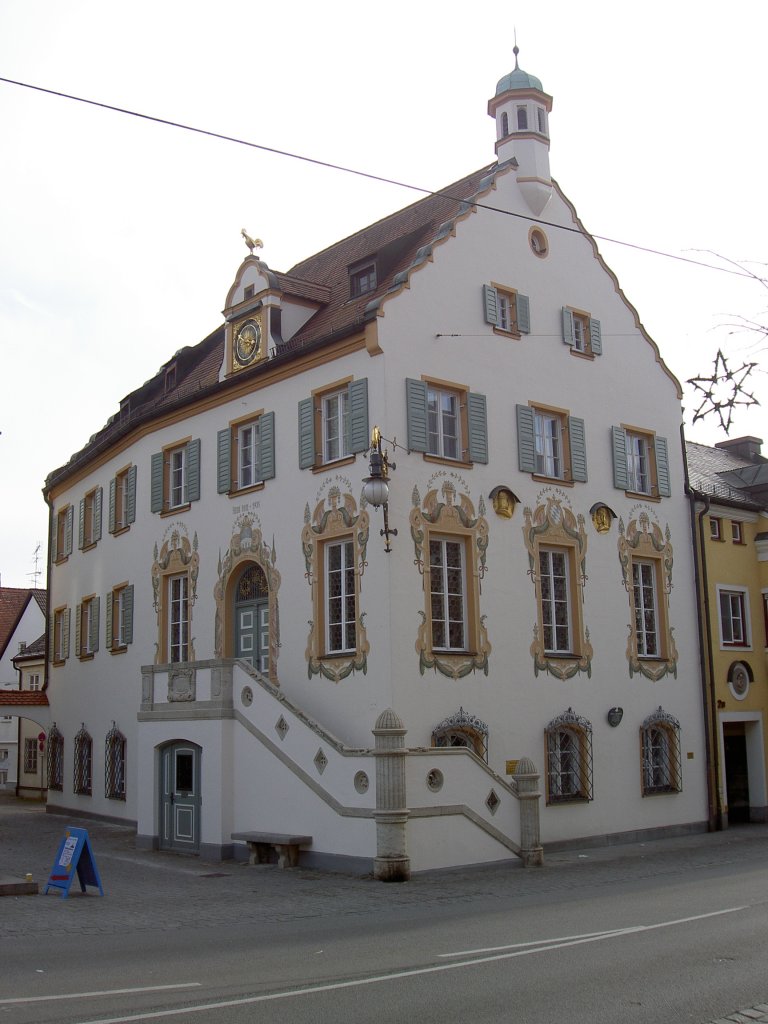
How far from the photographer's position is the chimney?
33.5m

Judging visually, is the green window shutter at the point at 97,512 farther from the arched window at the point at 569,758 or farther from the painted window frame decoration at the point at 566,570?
the arched window at the point at 569,758

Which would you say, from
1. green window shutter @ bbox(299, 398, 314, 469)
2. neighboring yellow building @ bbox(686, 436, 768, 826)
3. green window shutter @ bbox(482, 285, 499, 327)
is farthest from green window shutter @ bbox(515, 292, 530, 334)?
neighboring yellow building @ bbox(686, 436, 768, 826)

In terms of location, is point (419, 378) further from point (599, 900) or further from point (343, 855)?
point (599, 900)

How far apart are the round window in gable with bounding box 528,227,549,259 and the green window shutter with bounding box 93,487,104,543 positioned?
13.3 m

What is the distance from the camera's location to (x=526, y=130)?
23.8 meters

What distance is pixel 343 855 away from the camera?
1742 cm

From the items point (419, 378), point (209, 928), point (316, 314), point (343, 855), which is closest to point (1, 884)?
point (209, 928)

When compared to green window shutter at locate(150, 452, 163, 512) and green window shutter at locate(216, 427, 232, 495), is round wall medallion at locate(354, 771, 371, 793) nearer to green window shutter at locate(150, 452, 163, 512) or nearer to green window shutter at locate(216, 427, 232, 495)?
green window shutter at locate(216, 427, 232, 495)

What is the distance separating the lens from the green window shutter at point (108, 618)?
2816 centimetres

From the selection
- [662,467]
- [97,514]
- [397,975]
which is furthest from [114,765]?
[397,975]

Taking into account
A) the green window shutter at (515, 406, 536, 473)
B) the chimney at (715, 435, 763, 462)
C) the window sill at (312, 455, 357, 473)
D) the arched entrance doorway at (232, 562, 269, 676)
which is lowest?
the arched entrance doorway at (232, 562, 269, 676)

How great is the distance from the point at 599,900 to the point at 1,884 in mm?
7779

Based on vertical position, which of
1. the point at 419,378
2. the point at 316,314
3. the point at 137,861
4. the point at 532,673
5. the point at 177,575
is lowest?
the point at 137,861

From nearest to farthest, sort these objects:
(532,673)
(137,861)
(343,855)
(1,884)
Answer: (1,884) → (343,855) → (137,861) → (532,673)
